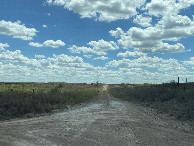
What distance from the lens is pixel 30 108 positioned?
59.5ft

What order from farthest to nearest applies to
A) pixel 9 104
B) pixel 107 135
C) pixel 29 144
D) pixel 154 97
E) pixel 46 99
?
1. pixel 154 97
2. pixel 46 99
3. pixel 9 104
4. pixel 107 135
5. pixel 29 144

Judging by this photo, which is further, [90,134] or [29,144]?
[90,134]

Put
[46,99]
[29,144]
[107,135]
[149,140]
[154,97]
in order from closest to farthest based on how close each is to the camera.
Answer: [29,144] → [149,140] → [107,135] → [46,99] → [154,97]

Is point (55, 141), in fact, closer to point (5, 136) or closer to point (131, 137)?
point (5, 136)

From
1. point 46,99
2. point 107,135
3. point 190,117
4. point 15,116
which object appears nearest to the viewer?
point 107,135

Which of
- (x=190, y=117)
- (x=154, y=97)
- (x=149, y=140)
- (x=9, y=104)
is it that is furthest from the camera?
(x=154, y=97)

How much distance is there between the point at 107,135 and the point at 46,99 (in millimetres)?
14426

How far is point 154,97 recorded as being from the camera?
2898 cm

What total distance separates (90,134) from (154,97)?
66.9ft

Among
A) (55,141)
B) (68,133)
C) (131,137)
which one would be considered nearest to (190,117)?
(131,137)

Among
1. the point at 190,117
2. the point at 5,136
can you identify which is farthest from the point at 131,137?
the point at 190,117

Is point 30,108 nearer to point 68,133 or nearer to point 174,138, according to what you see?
point 68,133

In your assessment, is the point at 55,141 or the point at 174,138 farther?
the point at 174,138

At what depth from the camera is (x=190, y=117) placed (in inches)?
590
